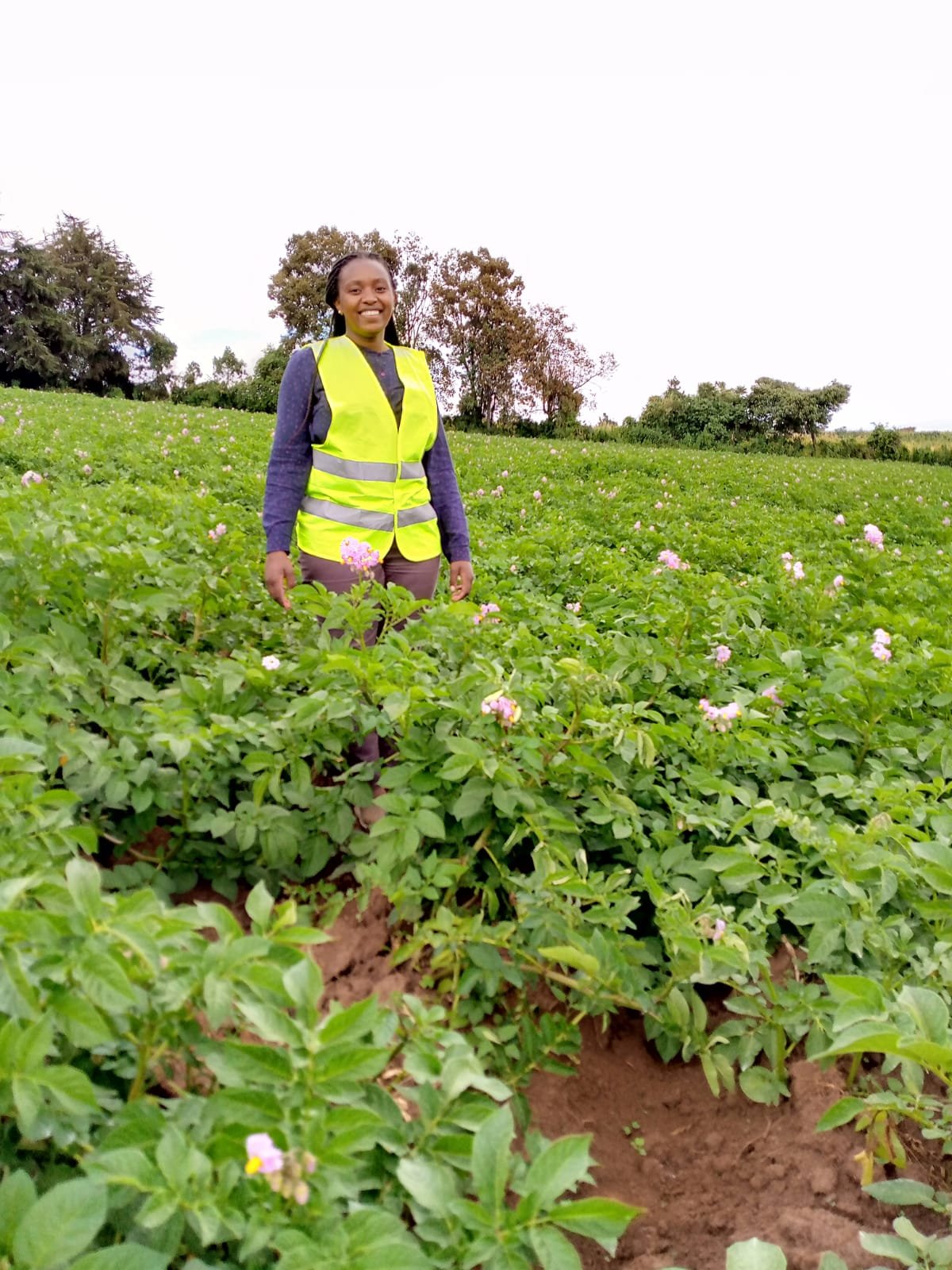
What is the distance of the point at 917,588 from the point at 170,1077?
5.74 metres

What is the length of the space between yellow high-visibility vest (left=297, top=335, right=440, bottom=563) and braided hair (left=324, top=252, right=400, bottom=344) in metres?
0.22

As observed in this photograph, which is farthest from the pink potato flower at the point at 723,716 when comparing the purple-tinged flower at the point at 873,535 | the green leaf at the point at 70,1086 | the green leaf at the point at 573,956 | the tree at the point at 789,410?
the tree at the point at 789,410

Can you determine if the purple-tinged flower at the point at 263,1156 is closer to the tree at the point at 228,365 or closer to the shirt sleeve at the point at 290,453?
the shirt sleeve at the point at 290,453

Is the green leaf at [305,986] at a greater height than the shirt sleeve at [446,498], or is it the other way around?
the shirt sleeve at [446,498]

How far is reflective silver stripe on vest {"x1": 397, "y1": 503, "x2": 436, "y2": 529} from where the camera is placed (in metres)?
3.59

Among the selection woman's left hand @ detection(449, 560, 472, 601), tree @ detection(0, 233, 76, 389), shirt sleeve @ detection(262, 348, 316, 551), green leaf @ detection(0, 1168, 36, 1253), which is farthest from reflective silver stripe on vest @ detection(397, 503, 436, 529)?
tree @ detection(0, 233, 76, 389)

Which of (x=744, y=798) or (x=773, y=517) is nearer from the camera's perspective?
(x=744, y=798)

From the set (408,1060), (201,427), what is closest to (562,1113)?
(408,1060)

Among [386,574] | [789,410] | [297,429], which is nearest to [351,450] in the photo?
[297,429]

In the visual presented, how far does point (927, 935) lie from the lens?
7.13ft

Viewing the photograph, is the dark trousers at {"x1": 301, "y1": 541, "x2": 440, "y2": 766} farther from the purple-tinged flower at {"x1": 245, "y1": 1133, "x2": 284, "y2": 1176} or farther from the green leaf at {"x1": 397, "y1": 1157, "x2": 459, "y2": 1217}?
the purple-tinged flower at {"x1": 245, "y1": 1133, "x2": 284, "y2": 1176}

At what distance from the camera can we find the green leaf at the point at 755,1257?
128cm

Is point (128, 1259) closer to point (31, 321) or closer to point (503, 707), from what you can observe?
point (503, 707)

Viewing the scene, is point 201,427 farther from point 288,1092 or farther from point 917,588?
point 288,1092
